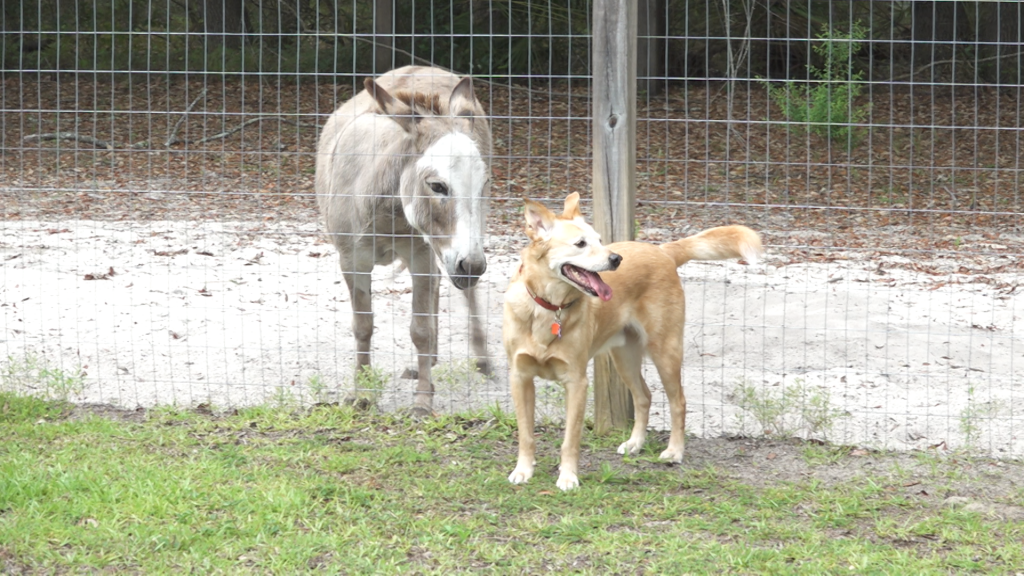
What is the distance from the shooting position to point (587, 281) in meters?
4.41

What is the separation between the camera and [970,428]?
203 inches

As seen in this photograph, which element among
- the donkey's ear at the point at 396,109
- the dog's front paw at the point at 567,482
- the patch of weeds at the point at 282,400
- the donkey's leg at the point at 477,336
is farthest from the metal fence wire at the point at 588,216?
the dog's front paw at the point at 567,482

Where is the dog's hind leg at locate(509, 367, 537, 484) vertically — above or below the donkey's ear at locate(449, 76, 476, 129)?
below

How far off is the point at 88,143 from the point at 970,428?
11933 mm

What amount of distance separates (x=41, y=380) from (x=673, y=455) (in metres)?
3.65

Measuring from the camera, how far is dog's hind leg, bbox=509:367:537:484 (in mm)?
4742

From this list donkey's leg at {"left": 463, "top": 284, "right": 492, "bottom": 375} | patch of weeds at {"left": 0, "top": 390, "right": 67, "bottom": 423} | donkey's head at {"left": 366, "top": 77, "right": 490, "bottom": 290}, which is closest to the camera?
donkey's head at {"left": 366, "top": 77, "right": 490, "bottom": 290}

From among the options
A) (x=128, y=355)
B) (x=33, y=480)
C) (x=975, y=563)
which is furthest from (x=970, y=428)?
(x=128, y=355)

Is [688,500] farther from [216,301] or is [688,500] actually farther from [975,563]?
[216,301]

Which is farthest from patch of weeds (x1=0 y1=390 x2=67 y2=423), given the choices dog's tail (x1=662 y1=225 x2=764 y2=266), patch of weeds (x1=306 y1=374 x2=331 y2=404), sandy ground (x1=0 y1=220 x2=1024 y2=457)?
dog's tail (x1=662 y1=225 x2=764 y2=266)

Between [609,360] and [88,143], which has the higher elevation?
[88,143]

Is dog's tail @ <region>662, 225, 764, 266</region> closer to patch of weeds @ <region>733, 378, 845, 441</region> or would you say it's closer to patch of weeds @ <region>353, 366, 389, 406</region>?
patch of weeds @ <region>733, 378, 845, 441</region>

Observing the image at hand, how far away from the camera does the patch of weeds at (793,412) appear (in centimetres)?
541

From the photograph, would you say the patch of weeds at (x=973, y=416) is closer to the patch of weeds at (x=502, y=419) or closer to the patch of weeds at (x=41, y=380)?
the patch of weeds at (x=502, y=419)
